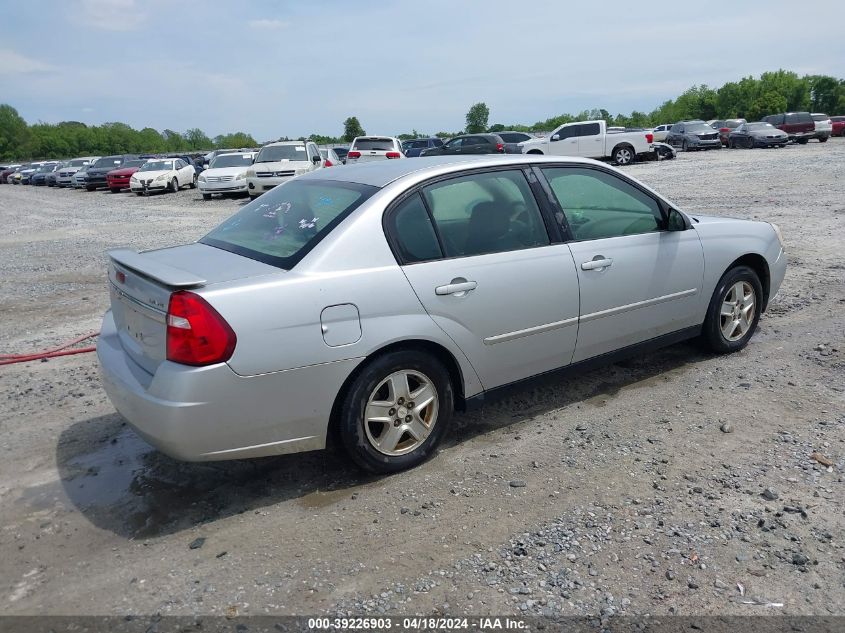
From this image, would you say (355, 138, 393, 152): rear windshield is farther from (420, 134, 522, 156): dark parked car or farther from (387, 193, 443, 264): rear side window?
(387, 193, 443, 264): rear side window

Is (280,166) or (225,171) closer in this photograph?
(280,166)

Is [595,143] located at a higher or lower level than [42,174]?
higher

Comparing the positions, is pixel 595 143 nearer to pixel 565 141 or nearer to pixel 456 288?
pixel 565 141

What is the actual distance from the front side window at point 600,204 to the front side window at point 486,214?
0.27 meters

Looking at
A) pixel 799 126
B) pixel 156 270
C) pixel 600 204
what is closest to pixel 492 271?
pixel 600 204

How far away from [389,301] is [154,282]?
116 cm

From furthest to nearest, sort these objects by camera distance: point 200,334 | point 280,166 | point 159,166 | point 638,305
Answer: point 159,166 < point 280,166 < point 638,305 < point 200,334

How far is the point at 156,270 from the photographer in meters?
3.54

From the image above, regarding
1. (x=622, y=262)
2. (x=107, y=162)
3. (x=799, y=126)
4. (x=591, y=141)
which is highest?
(x=107, y=162)

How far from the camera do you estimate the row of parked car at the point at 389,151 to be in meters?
21.4

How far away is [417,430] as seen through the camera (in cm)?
Answer: 383

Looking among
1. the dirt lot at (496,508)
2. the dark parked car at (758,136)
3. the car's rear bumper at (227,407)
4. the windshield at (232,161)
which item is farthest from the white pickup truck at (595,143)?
the car's rear bumper at (227,407)

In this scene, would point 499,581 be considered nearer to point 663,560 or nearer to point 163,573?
point 663,560

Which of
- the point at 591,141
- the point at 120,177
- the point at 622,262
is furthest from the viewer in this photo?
the point at 120,177
